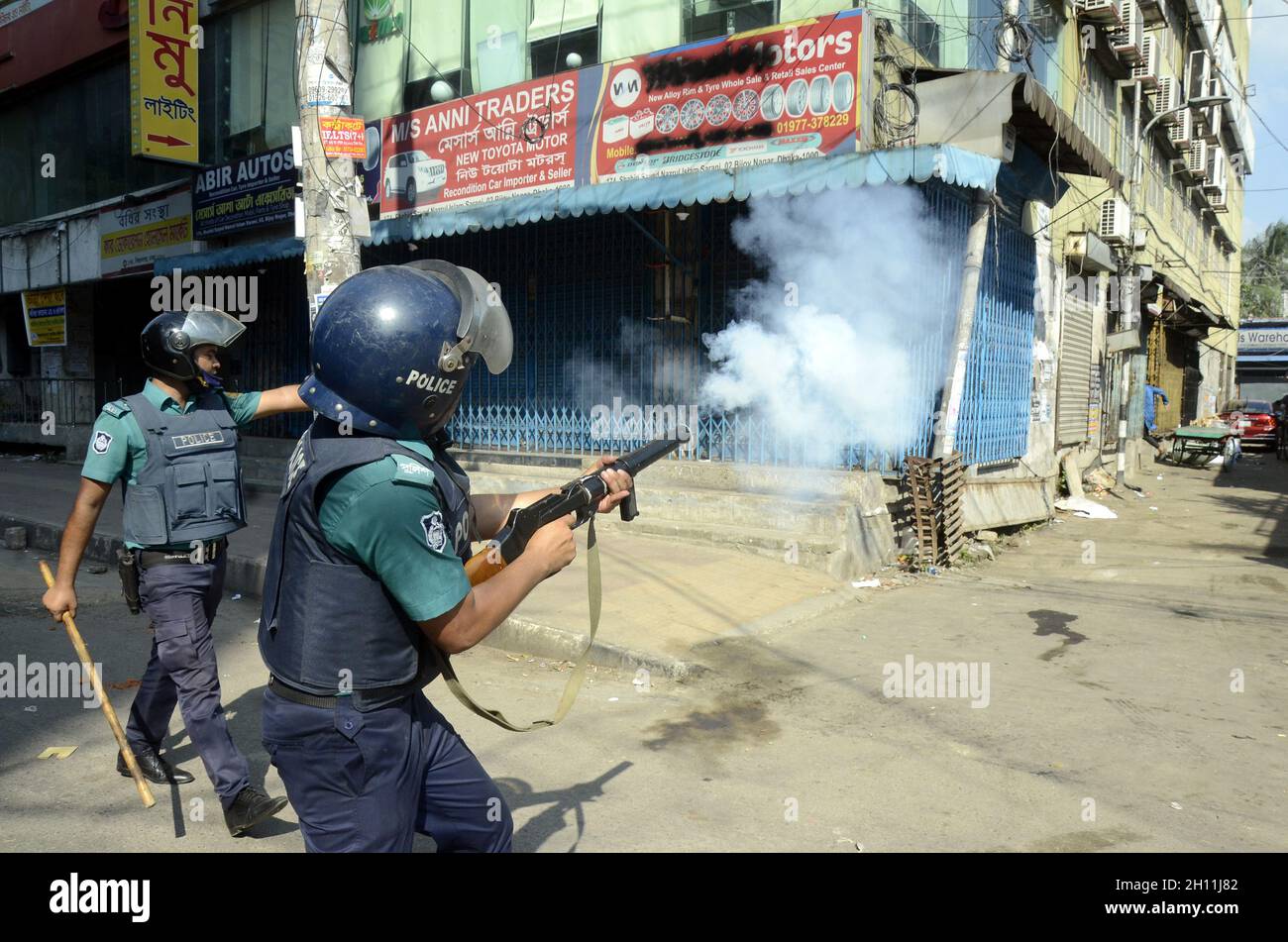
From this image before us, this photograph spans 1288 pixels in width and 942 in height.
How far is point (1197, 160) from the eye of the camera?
75.7ft

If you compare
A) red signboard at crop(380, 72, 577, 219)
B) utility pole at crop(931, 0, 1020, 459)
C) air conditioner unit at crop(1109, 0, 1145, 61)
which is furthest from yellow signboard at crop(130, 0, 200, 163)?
air conditioner unit at crop(1109, 0, 1145, 61)

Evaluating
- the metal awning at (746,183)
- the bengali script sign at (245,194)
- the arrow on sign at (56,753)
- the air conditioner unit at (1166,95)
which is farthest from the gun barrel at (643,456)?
the air conditioner unit at (1166,95)

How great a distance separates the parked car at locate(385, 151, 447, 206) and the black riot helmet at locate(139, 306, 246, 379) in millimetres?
7700

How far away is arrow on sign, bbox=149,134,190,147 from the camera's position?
13.2 m

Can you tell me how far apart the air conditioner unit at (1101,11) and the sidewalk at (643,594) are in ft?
34.7

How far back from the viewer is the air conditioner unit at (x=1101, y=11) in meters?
13.4

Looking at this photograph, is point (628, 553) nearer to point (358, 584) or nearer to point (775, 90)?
point (775, 90)

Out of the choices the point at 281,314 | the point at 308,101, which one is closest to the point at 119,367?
the point at 281,314

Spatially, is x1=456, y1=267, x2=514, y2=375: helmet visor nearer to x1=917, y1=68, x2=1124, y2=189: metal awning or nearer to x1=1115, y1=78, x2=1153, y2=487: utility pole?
x1=917, y1=68, x2=1124, y2=189: metal awning

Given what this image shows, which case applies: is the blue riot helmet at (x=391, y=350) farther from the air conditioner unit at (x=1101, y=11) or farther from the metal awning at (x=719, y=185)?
the air conditioner unit at (x=1101, y=11)

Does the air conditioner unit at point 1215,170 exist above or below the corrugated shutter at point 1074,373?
above

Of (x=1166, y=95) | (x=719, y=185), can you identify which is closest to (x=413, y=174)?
(x=719, y=185)

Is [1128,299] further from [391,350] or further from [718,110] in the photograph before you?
[391,350]

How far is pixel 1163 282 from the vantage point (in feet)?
59.8
